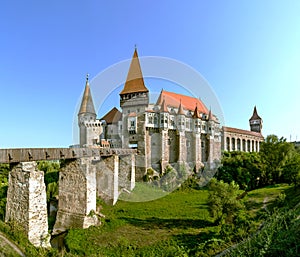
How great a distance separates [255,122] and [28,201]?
190ft

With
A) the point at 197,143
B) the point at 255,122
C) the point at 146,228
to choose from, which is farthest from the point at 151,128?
the point at 255,122

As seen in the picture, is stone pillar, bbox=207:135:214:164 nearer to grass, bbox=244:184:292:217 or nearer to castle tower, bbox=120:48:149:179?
castle tower, bbox=120:48:149:179

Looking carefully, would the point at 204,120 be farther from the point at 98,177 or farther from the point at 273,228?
the point at 273,228

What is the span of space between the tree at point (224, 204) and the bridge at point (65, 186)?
7.13m

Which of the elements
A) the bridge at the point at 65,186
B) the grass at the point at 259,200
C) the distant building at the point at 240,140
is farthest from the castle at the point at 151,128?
the grass at the point at 259,200

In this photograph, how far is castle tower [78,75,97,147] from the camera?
3002cm

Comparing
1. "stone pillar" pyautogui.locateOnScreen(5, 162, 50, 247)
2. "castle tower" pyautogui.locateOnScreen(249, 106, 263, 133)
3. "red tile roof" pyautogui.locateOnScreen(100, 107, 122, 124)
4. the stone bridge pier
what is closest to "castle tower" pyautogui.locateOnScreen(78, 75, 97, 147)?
"red tile roof" pyautogui.locateOnScreen(100, 107, 122, 124)

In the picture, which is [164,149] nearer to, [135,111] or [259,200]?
[135,111]

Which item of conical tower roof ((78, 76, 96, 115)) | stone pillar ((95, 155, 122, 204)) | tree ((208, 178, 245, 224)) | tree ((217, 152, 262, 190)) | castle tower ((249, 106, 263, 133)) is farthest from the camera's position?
castle tower ((249, 106, 263, 133))

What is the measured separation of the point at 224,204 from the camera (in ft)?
43.2

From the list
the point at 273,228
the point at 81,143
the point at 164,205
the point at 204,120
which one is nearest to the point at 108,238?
the point at 164,205

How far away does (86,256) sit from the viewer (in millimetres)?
10320

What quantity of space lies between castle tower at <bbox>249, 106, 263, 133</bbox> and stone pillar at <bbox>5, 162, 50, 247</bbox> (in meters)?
56.6

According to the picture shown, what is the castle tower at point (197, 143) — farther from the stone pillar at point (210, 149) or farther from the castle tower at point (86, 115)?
the castle tower at point (86, 115)
